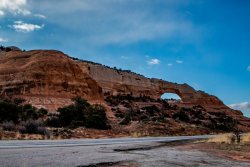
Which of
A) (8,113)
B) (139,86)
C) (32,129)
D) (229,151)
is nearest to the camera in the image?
(229,151)

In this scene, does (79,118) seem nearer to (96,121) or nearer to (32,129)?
(96,121)

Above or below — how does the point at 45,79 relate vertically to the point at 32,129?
above

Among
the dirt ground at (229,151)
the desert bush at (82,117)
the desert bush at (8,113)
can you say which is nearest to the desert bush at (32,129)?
the desert bush at (8,113)

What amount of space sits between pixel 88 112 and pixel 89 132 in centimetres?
767

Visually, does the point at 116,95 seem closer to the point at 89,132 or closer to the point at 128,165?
the point at 89,132

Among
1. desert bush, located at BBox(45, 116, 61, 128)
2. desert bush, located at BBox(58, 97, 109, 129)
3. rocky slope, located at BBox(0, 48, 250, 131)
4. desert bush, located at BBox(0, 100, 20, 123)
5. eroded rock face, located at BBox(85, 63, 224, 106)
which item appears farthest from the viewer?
eroded rock face, located at BBox(85, 63, 224, 106)

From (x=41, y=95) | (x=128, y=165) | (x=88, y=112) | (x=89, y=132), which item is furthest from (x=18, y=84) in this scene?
(x=128, y=165)

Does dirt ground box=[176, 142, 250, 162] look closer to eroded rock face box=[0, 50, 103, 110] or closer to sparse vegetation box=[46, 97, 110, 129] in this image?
sparse vegetation box=[46, 97, 110, 129]

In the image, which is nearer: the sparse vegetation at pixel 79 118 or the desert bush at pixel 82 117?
the sparse vegetation at pixel 79 118

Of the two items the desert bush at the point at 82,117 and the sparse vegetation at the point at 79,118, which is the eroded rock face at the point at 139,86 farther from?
the sparse vegetation at the point at 79,118

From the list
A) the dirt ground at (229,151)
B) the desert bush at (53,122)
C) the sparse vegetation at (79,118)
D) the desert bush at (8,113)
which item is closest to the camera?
the dirt ground at (229,151)

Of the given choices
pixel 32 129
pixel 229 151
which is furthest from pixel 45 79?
pixel 229 151

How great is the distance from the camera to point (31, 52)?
214 ft

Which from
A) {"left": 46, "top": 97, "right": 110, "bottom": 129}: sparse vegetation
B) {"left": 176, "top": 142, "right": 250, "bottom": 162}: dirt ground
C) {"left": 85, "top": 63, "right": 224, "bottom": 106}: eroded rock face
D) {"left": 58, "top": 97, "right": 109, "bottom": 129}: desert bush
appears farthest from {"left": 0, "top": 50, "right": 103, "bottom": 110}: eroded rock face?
{"left": 176, "top": 142, "right": 250, "bottom": 162}: dirt ground
